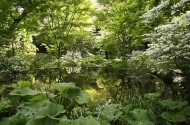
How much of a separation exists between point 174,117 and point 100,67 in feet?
21.7

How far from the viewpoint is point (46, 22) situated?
1052 cm

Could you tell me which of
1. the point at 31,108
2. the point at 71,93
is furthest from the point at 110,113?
the point at 31,108

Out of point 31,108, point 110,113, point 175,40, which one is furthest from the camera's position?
point 175,40

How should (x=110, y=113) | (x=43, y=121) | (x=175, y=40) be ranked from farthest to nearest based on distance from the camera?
1. (x=175, y=40)
2. (x=110, y=113)
3. (x=43, y=121)

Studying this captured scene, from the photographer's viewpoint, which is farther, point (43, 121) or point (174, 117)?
point (174, 117)

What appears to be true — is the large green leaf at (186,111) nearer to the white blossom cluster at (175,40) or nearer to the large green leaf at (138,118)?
the large green leaf at (138,118)

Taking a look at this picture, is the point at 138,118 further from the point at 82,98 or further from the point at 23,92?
the point at 23,92

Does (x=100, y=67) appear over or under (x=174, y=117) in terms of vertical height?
over

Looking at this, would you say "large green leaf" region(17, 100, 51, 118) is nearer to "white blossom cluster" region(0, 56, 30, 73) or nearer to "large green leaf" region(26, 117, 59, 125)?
"large green leaf" region(26, 117, 59, 125)

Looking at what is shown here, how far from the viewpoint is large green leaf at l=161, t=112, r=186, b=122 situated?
224cm

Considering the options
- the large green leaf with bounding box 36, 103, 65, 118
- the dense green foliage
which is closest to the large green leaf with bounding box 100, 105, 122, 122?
the dense green foliage

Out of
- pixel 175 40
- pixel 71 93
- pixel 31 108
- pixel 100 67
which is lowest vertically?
pixel 31 108

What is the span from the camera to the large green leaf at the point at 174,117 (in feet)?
7.34

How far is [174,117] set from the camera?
2285mm
